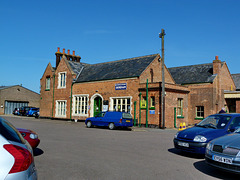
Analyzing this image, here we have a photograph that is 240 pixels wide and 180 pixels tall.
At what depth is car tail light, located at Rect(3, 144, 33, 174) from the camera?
306cm

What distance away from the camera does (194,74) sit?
107ft

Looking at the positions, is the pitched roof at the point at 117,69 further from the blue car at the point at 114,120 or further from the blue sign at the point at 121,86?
the blue car at the point at 114,120

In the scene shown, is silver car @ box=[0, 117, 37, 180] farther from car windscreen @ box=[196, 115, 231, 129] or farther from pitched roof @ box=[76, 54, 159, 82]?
pitched roof @ box=[76, 54, 159, 82]

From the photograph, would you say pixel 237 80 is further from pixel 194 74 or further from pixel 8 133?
pixel 8 133

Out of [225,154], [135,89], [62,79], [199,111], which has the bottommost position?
[225,154]

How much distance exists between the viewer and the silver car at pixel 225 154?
576 cm

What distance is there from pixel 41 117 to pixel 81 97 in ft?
30.9

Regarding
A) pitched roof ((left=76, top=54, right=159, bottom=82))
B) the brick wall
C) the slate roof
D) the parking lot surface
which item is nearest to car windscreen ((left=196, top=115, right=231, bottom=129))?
the parking lot surface

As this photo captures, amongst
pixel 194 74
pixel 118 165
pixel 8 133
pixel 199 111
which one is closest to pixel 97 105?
pixel 199 111

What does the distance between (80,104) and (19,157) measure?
89.8ft

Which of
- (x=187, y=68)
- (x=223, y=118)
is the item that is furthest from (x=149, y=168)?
(x=187, y=68)

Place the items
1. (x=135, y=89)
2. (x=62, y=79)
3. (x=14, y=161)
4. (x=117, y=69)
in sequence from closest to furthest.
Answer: (x=14, y=161) → (x=135, y=89) → (x=117, y=69) → (x=62, y=79)

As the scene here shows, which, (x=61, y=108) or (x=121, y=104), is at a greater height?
(x=121, y=104)

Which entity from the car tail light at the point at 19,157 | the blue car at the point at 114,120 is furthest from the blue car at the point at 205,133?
the blue car at the point at 114,120
